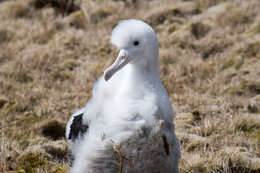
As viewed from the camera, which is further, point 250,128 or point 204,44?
point 204,44

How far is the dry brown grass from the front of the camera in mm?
2947

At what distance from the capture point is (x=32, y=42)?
5473mm

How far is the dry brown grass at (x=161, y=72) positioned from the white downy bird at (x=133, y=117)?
659 mm

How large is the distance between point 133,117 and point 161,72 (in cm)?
275

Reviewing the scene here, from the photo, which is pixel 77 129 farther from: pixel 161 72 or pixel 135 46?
pixel 161 72

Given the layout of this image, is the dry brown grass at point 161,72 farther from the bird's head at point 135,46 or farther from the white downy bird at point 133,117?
the bird's head at point 135,46

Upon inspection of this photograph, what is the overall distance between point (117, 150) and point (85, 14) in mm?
4906

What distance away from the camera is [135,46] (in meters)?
2.04

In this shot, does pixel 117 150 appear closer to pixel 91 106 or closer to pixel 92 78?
pixel 91 106

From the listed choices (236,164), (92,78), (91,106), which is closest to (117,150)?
(91,106)

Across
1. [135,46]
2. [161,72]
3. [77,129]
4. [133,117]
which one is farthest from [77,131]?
[161,72]

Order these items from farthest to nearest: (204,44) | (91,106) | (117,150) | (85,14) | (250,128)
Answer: (85,14), (204,44), (250,128), (91,106), (117,150)

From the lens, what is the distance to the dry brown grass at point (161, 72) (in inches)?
116

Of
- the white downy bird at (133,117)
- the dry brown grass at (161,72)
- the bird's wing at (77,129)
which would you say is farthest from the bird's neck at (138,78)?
the dry brown grass at (161,72)
